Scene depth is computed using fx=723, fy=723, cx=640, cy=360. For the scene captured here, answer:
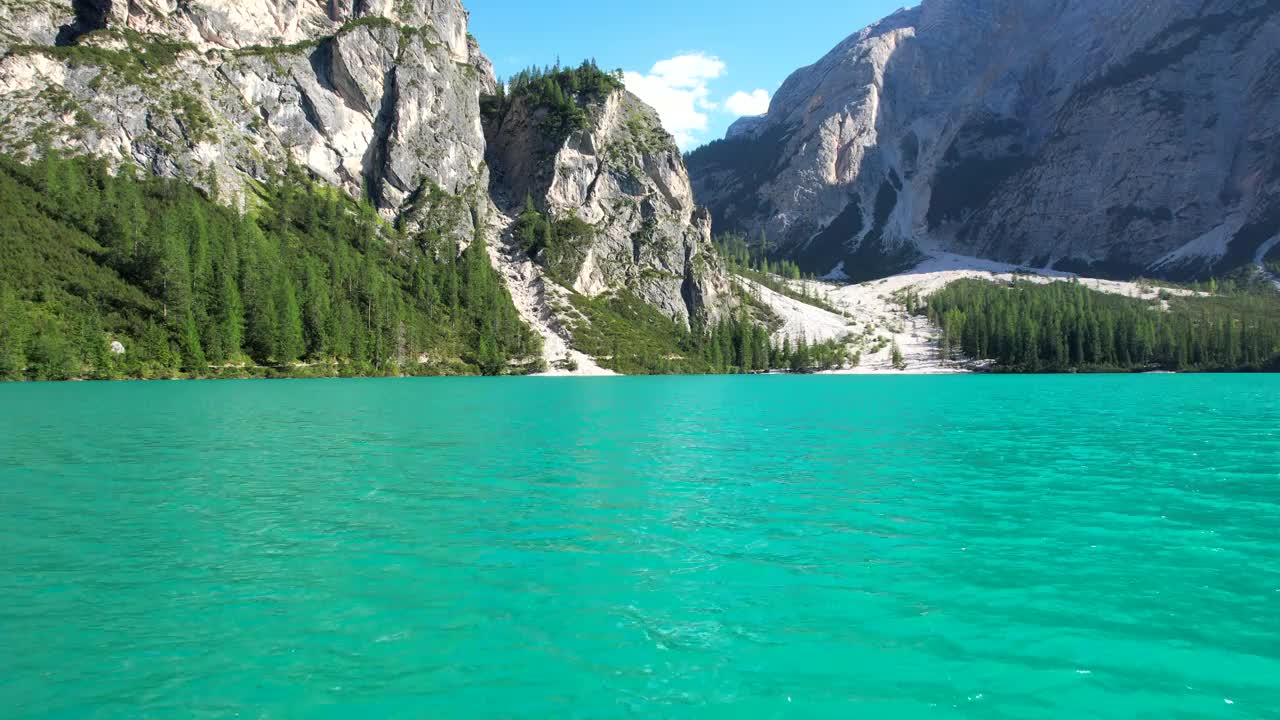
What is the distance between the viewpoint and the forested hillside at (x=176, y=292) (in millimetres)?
124438

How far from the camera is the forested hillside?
408 ft

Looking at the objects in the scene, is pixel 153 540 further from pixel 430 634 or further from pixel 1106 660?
pixel 1106 660

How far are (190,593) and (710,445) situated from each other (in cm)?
2930

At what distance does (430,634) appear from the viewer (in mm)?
12617

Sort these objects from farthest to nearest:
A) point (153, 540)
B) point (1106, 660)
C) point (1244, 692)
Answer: point (153, 540)
point (1106, 660)
point (1244, 692)

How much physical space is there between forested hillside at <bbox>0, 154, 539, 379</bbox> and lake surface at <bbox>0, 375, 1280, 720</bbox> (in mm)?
111044

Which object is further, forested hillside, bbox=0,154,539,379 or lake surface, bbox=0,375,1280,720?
forested hillside, bbox=0,154,539,379

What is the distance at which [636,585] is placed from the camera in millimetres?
15680

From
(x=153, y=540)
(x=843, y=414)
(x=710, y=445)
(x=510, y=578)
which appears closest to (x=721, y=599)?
(x=510, y=578)

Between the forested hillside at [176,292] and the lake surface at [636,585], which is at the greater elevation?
the forested hillside at [176,292]

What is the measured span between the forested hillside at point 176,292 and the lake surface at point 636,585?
111m

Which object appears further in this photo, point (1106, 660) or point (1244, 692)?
point (1106, 660)

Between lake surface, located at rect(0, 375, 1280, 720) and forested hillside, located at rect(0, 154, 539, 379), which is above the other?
forested hillside, located at rect(0, 154, 539, 379)

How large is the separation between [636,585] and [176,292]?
158673mm
